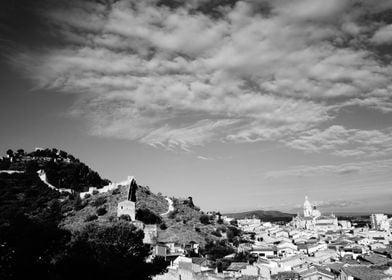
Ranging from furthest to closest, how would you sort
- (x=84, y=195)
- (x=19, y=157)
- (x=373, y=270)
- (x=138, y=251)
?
(x=19, y=157) < (x=84, y=195) < (x=373, y=270) < (x=138, y=251)

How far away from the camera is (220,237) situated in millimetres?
85500

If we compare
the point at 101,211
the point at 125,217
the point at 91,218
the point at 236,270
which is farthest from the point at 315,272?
the point at 101,211

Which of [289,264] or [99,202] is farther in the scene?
[99,202]

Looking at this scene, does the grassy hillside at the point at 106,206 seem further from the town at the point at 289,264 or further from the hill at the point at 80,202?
the town at the point at 289,264

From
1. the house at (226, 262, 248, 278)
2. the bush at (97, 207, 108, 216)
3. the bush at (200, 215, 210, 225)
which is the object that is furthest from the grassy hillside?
the house at (226, 262, 248, 278)

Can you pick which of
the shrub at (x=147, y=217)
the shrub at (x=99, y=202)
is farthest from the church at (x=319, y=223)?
the shrub at (x=99, y=202)

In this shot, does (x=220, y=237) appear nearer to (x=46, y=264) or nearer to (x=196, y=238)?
(x=196, y=238)

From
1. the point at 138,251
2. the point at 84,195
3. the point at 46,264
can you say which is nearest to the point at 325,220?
the point at 84,195

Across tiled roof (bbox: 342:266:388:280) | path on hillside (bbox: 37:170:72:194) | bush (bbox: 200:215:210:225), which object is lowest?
tiled roof (bbox: 342:266:388:280)

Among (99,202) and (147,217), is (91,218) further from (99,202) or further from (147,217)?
(147,217)

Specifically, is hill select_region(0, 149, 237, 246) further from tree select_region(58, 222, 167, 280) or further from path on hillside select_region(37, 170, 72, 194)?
tree select_region(58, 222, 167, 280)

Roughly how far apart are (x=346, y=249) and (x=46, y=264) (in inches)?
2254

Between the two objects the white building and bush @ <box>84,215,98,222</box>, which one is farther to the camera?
the white building

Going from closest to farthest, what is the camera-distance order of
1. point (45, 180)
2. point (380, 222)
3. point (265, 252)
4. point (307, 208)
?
1. point (265, 252)
2. point (45, 180)
3. point (380, 222)
4. point (307, 208)
